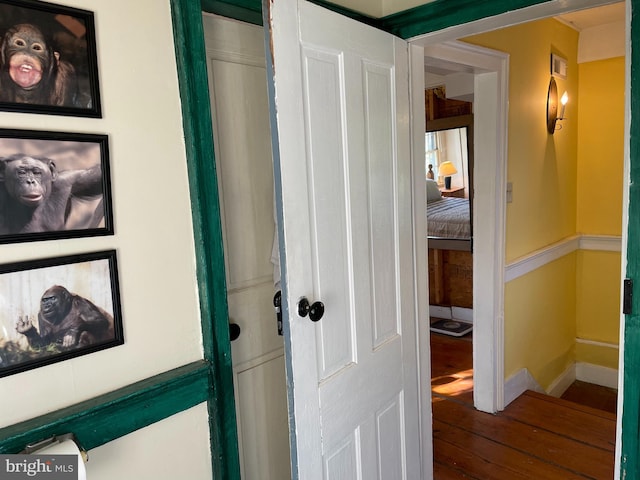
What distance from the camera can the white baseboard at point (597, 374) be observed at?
3785 mm

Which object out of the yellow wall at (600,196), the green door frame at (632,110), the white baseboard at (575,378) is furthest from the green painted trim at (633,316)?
the yellow wall at (600,196)

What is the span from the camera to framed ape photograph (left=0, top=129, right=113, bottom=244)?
3.24 feet

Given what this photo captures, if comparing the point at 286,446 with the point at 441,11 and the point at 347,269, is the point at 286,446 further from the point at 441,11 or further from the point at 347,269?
the point at 441,11

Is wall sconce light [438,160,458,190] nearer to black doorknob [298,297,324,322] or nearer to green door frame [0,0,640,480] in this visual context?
green door frame [0,0,640,480]

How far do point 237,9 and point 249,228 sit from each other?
0.65 meters

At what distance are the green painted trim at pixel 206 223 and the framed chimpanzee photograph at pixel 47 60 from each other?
223 millimetres

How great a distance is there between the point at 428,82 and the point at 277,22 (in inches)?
110

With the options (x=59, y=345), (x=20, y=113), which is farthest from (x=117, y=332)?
(x=20, y=113)

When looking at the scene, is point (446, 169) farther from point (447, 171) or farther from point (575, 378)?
point (575, 378)

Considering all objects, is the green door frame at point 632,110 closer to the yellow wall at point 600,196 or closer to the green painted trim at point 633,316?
the green painted trim at point 633,316

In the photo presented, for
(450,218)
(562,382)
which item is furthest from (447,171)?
(562,382)

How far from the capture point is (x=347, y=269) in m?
1.52

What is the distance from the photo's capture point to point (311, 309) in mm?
1367

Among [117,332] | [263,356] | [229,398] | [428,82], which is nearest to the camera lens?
[117,332]
